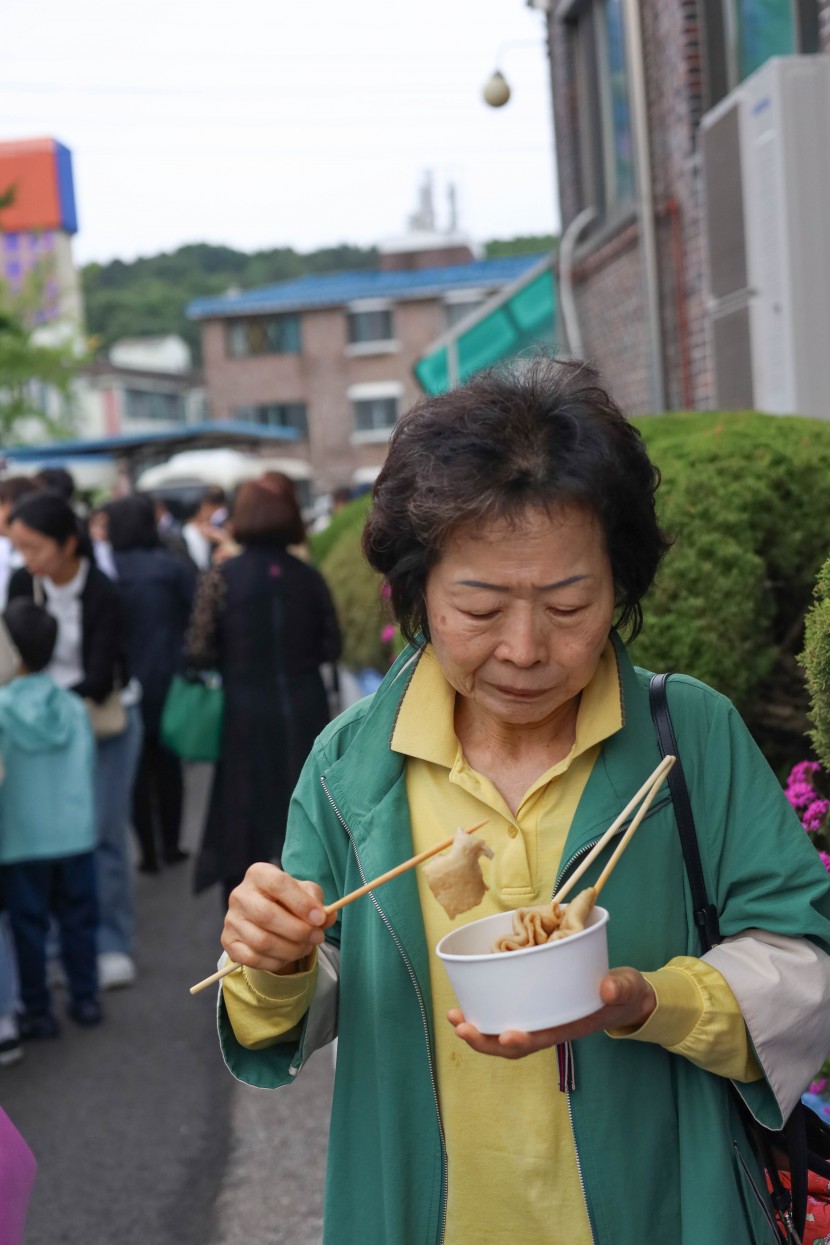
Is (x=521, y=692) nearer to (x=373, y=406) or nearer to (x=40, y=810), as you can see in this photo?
(x=40, y=810)

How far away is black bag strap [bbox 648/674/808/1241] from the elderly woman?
15 mm

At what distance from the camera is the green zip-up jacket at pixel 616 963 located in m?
1.92

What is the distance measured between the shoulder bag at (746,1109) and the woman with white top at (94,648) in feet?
15.6

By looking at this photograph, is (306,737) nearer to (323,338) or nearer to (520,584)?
(520,584)

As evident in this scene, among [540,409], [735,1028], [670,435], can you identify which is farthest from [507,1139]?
[670,435]

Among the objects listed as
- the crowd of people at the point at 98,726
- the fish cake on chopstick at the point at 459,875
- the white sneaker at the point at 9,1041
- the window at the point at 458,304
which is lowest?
the white sneaker at the point at 9,1041

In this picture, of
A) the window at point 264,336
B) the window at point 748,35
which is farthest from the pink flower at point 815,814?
the window at point 264,336

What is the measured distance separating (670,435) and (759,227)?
9.71 feet

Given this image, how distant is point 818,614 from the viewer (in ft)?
8.64

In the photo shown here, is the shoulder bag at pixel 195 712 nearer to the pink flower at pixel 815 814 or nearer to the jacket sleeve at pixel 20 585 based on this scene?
the jacket sleeve at pixel 20 585

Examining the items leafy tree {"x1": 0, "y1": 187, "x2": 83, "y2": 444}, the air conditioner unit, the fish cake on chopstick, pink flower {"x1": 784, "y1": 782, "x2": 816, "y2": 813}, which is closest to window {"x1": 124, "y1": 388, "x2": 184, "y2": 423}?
leafy tree {"x1": 0, "y1": 187, "x2": 83, "y2": 444}

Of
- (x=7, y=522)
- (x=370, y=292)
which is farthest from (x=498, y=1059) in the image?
(x=370, y=292)

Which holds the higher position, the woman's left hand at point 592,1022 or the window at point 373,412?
the window at point 373,412

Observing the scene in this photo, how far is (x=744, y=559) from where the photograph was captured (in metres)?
4.02
